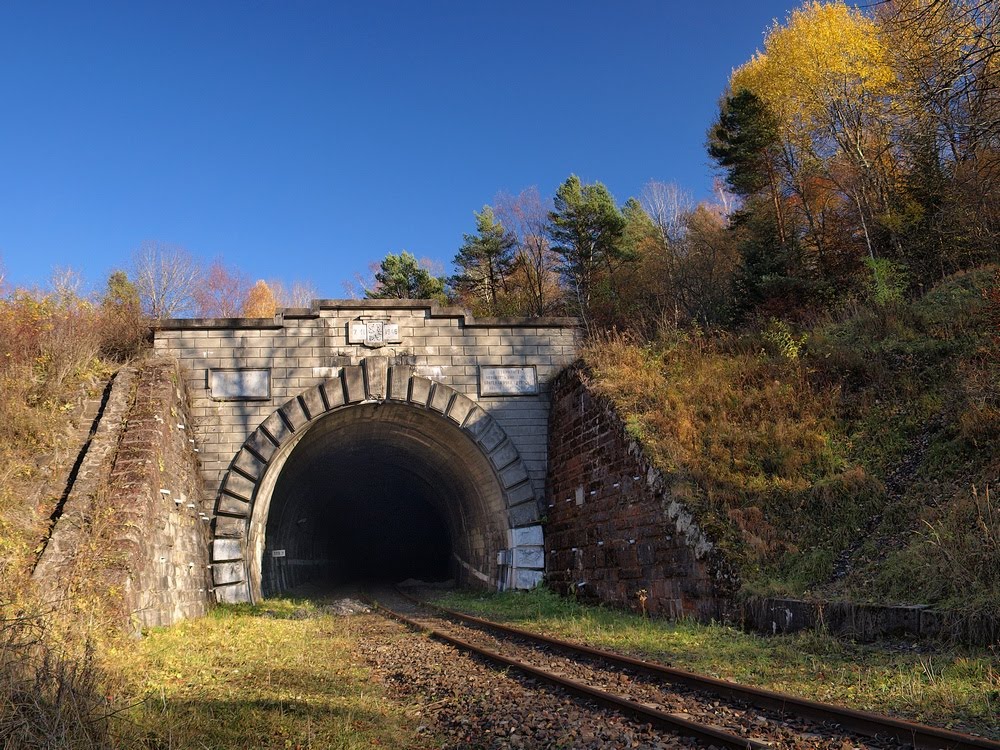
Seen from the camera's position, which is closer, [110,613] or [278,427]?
[110,613]

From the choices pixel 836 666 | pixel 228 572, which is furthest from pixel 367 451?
pixel 836 666

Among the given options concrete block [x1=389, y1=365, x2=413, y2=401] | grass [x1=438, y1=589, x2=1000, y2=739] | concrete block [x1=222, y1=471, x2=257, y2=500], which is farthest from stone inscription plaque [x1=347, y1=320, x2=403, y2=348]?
grass [x1=438, y1=589, x2=1000, y2=739]

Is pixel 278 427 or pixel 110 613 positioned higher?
pixel 278 427

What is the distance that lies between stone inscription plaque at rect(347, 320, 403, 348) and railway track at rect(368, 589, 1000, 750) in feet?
30.1

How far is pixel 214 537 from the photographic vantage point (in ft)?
49.5

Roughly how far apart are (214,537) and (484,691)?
10256 millimetres

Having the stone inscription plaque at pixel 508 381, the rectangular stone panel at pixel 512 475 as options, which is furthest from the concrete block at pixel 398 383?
the rectangular stone panel at pixel 512 475

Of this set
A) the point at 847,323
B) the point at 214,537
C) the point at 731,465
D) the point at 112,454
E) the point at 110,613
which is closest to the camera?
the point at 110,613

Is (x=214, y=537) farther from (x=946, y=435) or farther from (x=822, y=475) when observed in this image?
(x=946, y=435)

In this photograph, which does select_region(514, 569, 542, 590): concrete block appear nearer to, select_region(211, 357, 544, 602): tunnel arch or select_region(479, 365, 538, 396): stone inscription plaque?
select_region(211, 357, 544, 602): tunnel arch

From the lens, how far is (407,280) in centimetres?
4050

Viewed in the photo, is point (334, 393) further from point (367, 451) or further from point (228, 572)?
point (367, 451)

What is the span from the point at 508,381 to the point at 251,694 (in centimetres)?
1146

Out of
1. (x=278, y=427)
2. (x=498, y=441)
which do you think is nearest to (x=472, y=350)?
(x=498, y=441)
